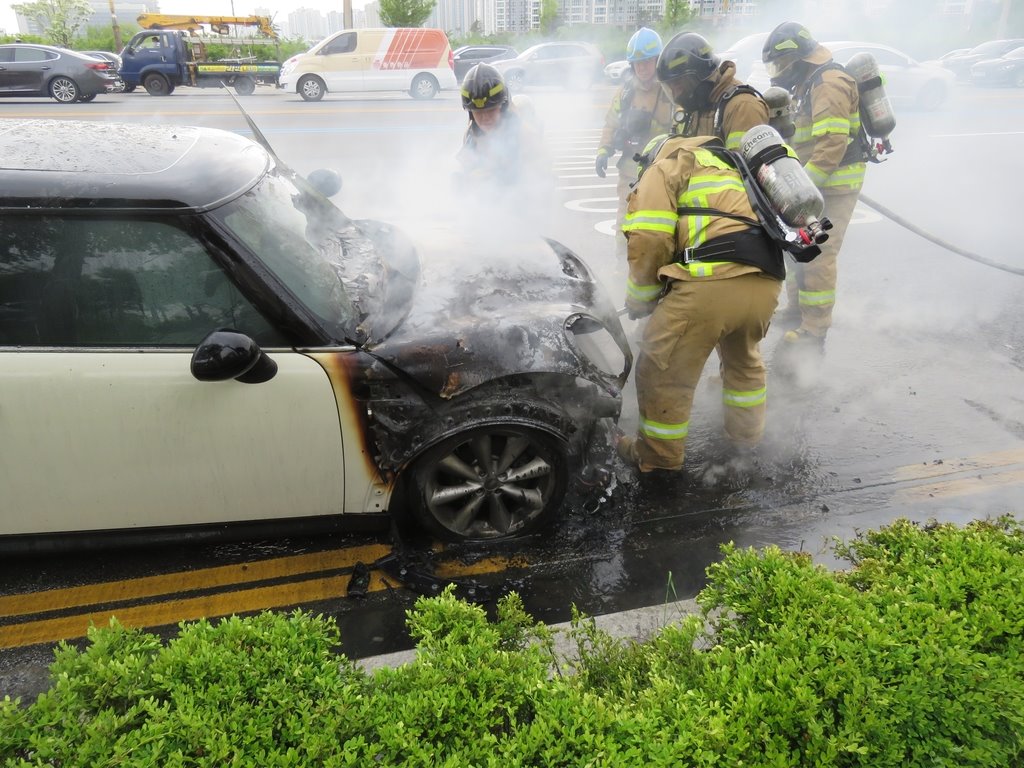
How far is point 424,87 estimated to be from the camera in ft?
64.6

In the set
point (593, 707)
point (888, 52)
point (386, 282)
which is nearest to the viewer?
point (593, 707)

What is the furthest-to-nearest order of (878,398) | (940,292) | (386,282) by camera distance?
(940,292)
(878,398)
(386,282)

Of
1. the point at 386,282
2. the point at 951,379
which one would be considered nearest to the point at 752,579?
the point at 386,282

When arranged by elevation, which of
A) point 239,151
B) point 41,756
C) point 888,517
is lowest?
point 888,517

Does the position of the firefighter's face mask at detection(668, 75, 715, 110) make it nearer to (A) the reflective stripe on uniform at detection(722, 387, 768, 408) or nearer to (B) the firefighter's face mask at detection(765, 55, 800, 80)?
(B) the firefighter's face mask at detection(765, 55, 800, 80)

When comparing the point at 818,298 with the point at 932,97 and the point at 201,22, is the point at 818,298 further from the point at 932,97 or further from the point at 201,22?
the point at 201,22

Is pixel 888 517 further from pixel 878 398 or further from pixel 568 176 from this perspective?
pixel 568 176

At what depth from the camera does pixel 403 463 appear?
2.68m

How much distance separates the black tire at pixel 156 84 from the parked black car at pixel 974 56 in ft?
77.5

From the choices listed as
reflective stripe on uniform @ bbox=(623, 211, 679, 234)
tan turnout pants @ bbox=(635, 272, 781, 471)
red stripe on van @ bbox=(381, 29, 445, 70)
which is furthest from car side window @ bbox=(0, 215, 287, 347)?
red stripe on van @ bbox=(381, 29, 445, 70)

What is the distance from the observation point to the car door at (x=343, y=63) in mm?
18656

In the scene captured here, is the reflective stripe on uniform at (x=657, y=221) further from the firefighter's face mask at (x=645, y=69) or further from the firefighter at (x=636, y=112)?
the firefighter's face mask at (x=645, y=69)

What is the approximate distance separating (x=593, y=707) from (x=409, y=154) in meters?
10.3

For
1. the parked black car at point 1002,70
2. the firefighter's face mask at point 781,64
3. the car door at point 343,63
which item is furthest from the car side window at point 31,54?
the parked black car at point 1002,70
